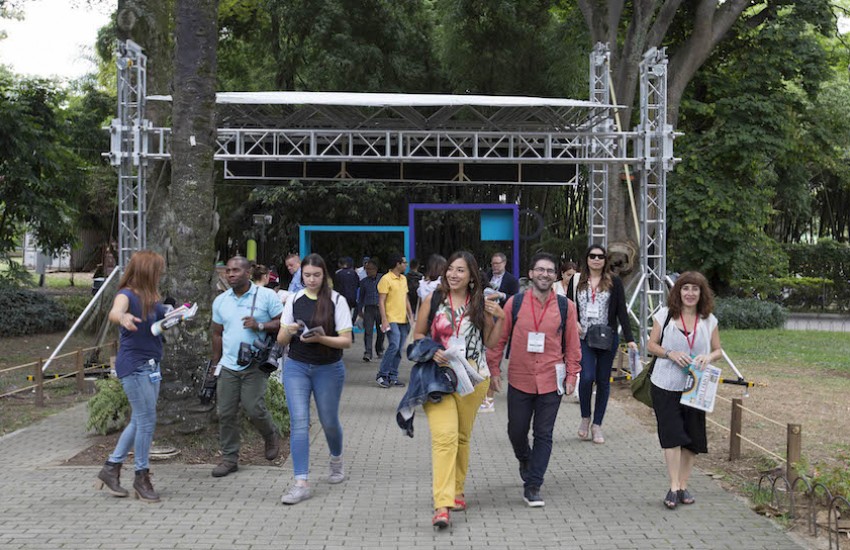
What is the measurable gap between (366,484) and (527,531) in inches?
66.4

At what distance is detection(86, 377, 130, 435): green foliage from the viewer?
8898 millimetres

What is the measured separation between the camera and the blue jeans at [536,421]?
672 centimetres

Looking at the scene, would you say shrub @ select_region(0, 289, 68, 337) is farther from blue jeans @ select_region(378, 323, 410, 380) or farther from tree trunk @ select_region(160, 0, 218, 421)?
tree trunk @ select_region(160, 0, 218, 421)

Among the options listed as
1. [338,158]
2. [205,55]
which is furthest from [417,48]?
[205,55]

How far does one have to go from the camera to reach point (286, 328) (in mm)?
6762

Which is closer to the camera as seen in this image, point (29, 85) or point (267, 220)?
point (29, 85)

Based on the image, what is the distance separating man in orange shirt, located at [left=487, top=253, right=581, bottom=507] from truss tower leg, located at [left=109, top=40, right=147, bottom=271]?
9.44 meters

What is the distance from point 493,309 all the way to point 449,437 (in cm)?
91

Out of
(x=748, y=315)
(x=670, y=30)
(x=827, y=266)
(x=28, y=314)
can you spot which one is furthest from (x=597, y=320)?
(x=827, y=266)

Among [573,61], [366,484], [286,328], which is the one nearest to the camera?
[286,328]

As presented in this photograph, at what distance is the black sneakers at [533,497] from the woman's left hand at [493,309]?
1.29 m

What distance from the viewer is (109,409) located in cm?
891

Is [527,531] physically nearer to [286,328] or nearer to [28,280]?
[286,328]

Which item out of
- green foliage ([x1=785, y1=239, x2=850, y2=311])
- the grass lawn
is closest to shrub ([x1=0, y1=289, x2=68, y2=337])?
the grass lawn
